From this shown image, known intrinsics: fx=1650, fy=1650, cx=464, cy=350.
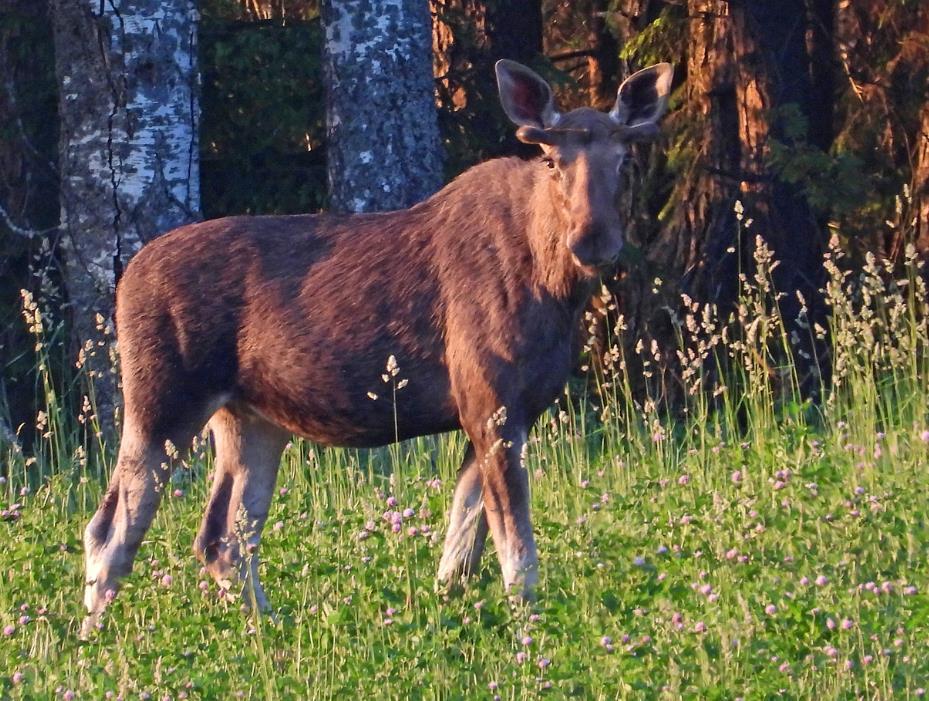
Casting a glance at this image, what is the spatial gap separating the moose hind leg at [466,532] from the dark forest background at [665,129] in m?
5.30

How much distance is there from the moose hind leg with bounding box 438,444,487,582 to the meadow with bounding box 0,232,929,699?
0.37 feet

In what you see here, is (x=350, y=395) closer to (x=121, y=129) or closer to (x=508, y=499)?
(x=508, y=499)

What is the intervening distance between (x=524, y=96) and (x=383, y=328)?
1.16m

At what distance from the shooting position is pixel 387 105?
1020 centimetres

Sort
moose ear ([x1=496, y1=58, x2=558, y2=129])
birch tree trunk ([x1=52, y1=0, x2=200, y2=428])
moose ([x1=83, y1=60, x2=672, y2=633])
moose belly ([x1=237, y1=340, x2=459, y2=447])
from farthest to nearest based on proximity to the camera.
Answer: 1. birch tree trunk ([x1=52, y1=0, x2=200, y2=428])
2. moose belly ([x1=237, y1=340, x2=459, y2=447])
3. moose ear ([x1=496, y1=58, x2=558, y2=129])
4. moose ([x1=83, y1=60, x2=672, y2=633])

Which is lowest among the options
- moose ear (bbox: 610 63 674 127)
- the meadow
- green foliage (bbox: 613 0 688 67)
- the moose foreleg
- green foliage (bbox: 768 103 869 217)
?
the meadow

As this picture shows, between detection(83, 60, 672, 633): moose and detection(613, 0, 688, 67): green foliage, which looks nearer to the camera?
detection(83, 60, 672, 633): moose

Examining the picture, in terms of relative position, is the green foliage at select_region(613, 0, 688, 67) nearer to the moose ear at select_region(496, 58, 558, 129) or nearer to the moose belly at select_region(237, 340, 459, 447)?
the moose ear at select_region(496, 58, 558, 129)

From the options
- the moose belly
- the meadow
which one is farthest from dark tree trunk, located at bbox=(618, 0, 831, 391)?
the moose belly

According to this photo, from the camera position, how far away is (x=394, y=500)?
7.29 meters

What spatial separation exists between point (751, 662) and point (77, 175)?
598cm

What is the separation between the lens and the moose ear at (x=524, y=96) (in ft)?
22.6

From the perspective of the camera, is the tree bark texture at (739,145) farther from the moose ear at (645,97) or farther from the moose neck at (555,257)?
the moose neck at (555,257)

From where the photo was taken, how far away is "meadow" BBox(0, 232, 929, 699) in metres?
5.43
